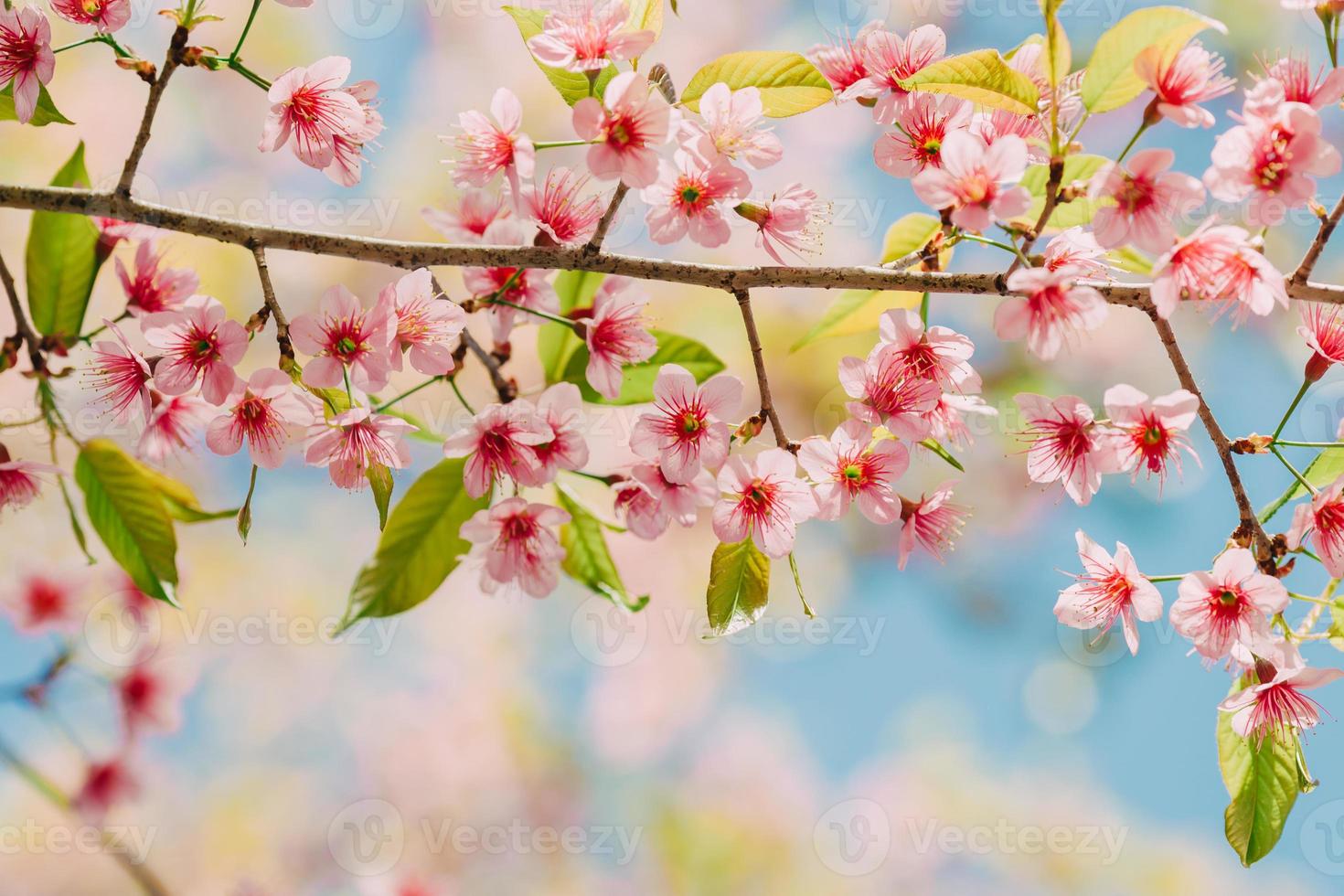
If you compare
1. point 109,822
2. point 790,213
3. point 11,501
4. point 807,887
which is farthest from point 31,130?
point 807,887

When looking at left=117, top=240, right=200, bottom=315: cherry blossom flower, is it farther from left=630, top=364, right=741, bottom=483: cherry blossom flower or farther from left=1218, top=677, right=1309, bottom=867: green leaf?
left=1218, top=677, right=1309, bottom=867: green leaf

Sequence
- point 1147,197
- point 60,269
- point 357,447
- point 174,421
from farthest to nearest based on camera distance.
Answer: point 60,269 → point 174,421 → point 357,447 → point 1147,197

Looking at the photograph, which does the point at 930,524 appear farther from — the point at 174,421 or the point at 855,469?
the point at 174,421

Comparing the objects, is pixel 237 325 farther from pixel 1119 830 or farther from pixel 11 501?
pixel 1119 830

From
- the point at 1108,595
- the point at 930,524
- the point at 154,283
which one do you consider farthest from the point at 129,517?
the point at 1108,595

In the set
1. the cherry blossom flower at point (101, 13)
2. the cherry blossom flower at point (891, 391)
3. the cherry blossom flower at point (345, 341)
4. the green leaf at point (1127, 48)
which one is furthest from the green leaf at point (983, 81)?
the cherry blossom flower at point (101, 13)

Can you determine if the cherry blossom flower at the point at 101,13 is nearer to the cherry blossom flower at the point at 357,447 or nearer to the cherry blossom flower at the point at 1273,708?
the cherry blossom flower at the point at 357,447

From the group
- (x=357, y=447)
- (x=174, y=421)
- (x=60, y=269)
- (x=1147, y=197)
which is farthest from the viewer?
(x=60, y=269)

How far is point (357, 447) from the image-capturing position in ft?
2.31

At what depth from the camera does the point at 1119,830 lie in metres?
2.76

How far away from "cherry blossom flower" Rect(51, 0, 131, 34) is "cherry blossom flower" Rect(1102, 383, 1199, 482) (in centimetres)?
71

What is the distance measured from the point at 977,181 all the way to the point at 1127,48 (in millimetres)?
122

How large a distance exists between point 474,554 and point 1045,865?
2537 mm

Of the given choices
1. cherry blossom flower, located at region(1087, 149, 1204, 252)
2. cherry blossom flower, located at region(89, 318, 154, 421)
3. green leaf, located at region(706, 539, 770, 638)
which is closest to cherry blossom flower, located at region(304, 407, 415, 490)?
cherry blossom flower, located at region(89, 318, 154, 421)
